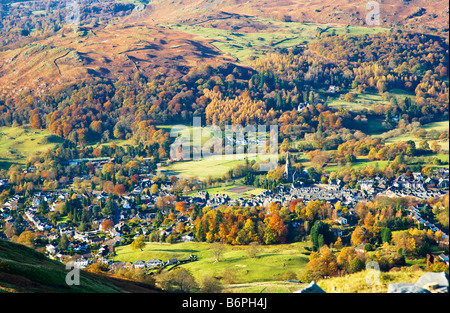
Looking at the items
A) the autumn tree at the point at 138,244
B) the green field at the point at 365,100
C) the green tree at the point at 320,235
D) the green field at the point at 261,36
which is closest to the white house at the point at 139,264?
the autumn tree at the point at 138,244

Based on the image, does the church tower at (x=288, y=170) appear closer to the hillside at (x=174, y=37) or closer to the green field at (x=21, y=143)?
the green field at (x=21, y=143)

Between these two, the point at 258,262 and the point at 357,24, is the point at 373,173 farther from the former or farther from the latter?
the point at 357,24

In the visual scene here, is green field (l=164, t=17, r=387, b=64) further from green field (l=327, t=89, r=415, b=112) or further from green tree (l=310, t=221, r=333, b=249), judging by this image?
green tree (l=310, t=221, r=333, b=249)

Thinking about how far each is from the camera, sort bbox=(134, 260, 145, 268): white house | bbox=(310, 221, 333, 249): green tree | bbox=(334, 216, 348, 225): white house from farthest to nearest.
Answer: bbox=(334, 216, 348, 225): white house < bbox=(310, 221, 333, 249): green tree < bbox=(134, 260, 145, 268): white house

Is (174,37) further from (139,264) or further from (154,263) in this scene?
(139,264)

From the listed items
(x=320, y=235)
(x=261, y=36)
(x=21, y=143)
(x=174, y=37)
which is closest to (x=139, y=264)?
(x=320, y=235)

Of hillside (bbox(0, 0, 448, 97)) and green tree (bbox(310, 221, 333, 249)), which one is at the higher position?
hillside (bbox(0, 0, 448, 97))

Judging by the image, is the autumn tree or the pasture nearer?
the pasture

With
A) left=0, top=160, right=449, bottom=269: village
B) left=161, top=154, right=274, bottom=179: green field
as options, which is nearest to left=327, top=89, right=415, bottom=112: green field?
left=161, top=154, right=274, bottom=179: green field
